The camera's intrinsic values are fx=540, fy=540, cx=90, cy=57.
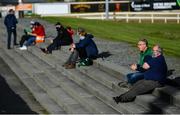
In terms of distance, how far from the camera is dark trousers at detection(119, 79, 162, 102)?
1162 cm

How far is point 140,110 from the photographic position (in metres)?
11.1

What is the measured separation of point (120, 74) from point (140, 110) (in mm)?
2942

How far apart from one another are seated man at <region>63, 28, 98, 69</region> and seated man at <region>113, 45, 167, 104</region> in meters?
5.32


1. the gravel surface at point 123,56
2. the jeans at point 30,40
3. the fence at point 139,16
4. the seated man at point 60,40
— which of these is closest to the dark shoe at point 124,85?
the gravel surface at point 123,56

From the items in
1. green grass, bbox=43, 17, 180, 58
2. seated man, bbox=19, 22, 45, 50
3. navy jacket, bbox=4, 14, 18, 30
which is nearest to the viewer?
green grass, bbox=43, 17, 180, 58

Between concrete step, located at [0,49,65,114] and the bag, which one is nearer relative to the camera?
concrete step, located at [0,49,65,114]

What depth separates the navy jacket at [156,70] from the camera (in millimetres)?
11578

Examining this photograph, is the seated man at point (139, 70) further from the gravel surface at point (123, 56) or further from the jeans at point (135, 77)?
the gravel surface at point (123, 56)

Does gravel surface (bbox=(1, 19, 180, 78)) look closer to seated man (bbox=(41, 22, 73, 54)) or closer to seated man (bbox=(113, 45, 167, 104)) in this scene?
seated man (bbox=(41, 22, 73, 54))


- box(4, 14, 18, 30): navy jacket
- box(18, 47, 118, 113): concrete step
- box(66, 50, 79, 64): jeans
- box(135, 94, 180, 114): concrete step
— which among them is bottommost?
box(18, 47, 118, 113): concrete step

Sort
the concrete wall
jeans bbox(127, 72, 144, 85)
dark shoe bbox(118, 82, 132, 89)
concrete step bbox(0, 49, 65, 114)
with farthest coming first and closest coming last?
the concrete wall
concrete step bbox(0, 49, 65, 114)
dark shoe bbox(118, 82, 132, 89)
jeans bbox(127, 72, 144, 85)

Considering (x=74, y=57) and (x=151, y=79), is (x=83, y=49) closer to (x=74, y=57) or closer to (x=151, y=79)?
(x=74, y=57)

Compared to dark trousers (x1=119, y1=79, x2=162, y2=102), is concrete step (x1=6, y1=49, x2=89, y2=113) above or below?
below

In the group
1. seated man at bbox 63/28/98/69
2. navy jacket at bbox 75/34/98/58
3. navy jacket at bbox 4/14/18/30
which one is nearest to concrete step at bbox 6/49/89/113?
seated man at bbox 63/28/98/69
